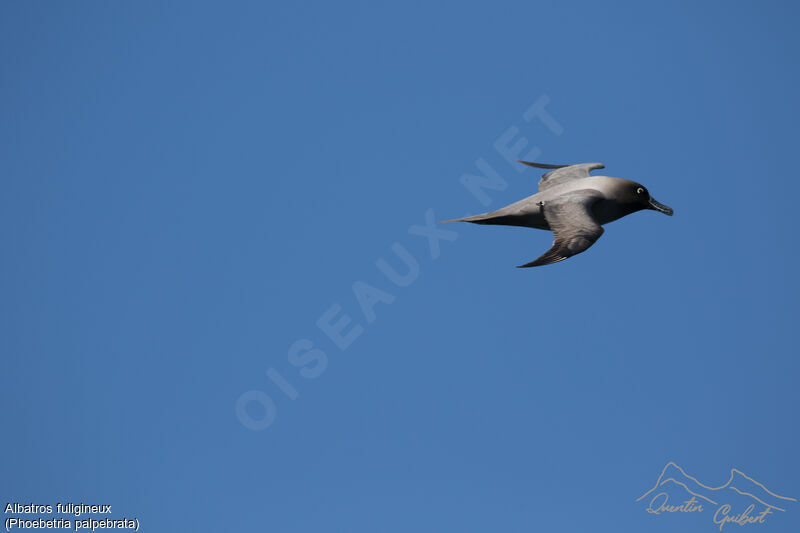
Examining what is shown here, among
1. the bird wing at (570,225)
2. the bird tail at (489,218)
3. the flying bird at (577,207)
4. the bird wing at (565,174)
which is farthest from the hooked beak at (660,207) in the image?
the bird tail at (489,218)

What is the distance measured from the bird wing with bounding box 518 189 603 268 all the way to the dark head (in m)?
1.10

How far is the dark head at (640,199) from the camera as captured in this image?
1050 inches

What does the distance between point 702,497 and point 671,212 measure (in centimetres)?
832

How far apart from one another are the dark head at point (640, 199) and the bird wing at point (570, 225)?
1102 millimetres

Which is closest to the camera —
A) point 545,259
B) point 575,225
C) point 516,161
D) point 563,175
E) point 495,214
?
point 545,259

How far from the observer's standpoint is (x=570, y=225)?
24328mm

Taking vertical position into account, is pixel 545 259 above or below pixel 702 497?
above

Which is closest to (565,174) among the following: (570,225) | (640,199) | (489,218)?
A: (640,199)

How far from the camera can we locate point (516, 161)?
32.3 metres

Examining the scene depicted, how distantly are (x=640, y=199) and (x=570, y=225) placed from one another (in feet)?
12.1

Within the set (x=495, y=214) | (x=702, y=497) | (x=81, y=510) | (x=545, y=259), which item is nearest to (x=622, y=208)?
(x=495, y=214)

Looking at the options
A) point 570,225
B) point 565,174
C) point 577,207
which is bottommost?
point 570,225

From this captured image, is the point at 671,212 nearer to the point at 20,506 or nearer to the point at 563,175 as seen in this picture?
the point at 563,175

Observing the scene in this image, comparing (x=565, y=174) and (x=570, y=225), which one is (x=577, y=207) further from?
(x=565, y=174)
